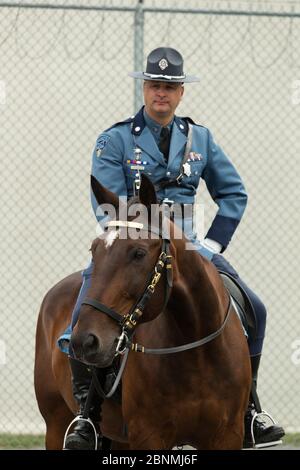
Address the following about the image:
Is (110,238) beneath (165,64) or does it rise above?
beneath

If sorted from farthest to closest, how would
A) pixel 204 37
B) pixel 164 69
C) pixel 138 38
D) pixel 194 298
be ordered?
pixel 204 37 < pixel 138 38 < pixel 164 69 < pixel 194 298

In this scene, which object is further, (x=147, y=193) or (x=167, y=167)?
(x=167, y=167)

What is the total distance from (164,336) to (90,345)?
Result: 77 centimetres

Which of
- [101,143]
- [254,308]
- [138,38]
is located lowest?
[254,308]

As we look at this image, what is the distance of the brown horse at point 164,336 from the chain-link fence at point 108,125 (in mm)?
3111

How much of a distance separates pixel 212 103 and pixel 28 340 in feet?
7.86

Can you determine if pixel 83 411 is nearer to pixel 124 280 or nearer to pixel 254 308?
pixel 254 308

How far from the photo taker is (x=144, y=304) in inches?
161

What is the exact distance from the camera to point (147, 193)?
167 inches

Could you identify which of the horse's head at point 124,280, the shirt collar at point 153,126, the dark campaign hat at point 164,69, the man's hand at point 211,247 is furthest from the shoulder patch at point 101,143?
the horse's head at point 124,280

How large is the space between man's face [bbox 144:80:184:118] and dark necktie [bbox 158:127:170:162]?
88 mm

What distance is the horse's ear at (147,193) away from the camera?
4.19 meters

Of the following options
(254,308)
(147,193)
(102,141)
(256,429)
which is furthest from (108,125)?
(147,193)

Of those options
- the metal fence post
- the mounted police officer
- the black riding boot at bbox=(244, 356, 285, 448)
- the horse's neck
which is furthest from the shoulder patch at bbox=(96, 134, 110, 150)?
the metal fence post
